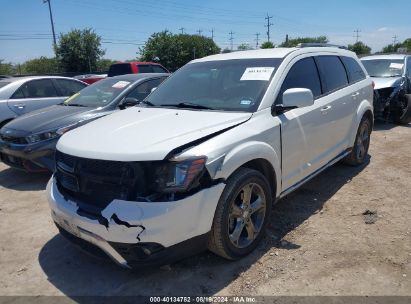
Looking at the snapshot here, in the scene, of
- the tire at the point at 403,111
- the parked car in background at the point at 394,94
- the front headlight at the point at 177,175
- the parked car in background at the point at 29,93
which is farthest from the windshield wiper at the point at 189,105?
the tire at the point at 403,111

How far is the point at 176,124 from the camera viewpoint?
3371 mm

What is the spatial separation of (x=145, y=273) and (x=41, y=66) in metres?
44.7

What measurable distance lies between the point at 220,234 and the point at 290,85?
1.83 metres

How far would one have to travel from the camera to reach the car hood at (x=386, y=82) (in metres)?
8.84

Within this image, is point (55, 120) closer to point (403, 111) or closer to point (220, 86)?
point (220, 86)

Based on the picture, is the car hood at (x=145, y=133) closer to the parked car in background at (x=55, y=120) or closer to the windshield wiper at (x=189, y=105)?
the windshield wiper at (x=189, y=105)

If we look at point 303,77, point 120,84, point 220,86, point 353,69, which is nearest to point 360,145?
point 353,69

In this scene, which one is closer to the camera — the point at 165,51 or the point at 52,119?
the point at 52,119

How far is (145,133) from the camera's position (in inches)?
127

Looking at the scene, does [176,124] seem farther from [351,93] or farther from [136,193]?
[351,93]

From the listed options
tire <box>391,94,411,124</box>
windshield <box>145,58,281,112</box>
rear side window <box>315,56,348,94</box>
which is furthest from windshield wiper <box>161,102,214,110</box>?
tire <box>391,94,411,124</box>

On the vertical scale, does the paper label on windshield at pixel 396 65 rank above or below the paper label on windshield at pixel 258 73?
below

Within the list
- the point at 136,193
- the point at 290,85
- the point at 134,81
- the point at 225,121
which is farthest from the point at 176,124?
the point at 134,81

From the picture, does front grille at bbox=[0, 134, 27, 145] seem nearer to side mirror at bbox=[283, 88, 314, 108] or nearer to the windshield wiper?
the windshield wiper
